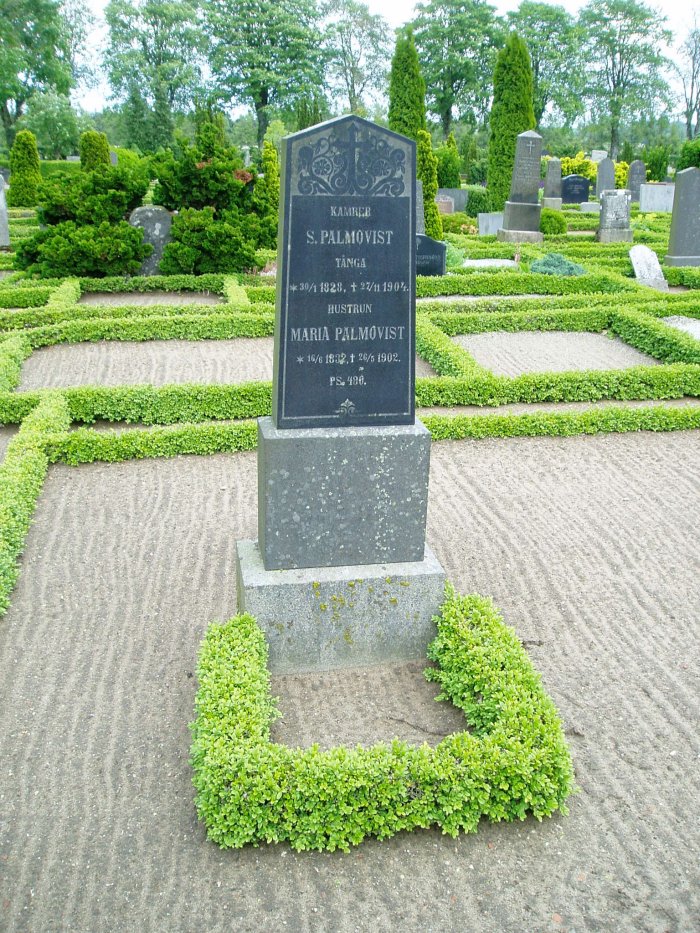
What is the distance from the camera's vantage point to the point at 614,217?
2195 centimetres

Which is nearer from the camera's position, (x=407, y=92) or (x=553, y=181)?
(x=407, y=92)

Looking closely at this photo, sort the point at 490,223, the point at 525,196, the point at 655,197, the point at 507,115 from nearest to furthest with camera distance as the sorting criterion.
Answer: the point at 525,196 → the point at 490,223 → the point at 507,115 → the point at 655,197

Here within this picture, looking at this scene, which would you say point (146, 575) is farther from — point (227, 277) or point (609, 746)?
point (227, 277)

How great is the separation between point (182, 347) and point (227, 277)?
427cm

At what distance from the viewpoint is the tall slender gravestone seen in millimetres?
4059

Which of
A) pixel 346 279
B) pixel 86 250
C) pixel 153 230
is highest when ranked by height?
pixel 153 230

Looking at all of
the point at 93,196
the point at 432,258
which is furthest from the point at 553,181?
the point at 93,196

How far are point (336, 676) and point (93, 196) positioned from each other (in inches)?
555

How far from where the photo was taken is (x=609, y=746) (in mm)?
3973

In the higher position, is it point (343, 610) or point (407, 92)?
point (407, 92)

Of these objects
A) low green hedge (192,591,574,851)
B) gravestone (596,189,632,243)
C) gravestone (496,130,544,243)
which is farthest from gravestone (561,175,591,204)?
low green hedge (192,591,574,851)

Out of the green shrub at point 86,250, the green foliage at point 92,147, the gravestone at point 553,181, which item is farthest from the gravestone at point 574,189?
the green shrub at point 86,250

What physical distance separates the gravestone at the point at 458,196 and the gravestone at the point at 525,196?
838 centimetres

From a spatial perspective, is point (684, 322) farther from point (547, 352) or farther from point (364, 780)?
point (364, 780)
